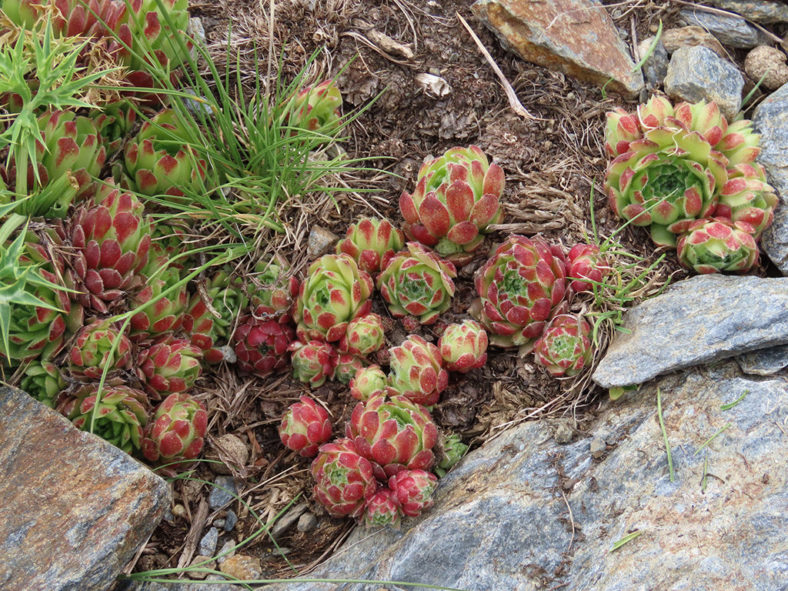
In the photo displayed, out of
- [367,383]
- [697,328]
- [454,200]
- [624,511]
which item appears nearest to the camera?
[624,511]

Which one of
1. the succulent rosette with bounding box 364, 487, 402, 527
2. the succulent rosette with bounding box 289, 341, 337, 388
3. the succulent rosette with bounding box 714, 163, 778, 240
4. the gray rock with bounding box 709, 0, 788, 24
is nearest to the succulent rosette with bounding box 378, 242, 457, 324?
the succulent rosette with bounding box 289, 341, 337, 388

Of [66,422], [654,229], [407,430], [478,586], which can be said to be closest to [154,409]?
[66,422]

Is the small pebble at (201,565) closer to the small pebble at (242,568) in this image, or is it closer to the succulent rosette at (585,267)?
the small pebble at (242,568)

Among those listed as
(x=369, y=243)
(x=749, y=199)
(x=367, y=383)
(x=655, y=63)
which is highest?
(x=655, y=63)

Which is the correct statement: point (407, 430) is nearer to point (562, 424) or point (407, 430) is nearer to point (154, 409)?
point (562, 424)

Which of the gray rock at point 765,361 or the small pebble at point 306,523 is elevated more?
the gray rock at point 765,361

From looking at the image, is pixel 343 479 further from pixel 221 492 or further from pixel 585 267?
pixel 585 267

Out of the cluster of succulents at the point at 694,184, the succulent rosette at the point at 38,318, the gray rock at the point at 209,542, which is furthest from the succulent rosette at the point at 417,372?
the succulent rosette at the point at 38,318

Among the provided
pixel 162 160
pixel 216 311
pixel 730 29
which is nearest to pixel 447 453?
pixel 216 311
